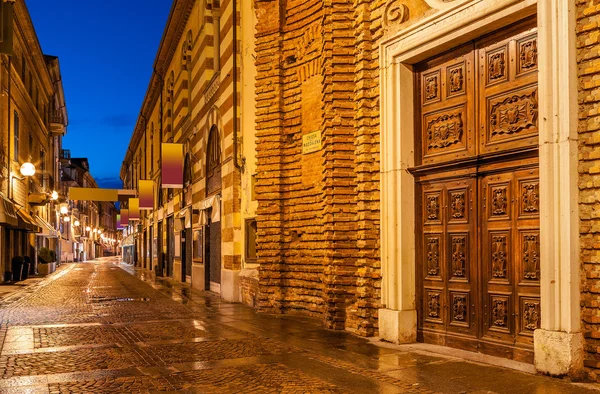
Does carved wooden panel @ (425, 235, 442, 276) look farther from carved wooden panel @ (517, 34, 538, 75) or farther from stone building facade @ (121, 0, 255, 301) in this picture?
Result: stone building facade @ (121, 0, 255, 301)

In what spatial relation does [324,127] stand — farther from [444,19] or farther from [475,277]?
[475,277]

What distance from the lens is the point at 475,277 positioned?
8.23 metres

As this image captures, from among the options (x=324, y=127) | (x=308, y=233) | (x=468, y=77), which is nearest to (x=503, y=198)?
(x=468, y=77)

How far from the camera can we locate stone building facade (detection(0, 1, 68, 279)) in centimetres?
2538

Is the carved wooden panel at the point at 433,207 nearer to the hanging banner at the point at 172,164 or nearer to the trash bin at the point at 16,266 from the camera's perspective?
the hanging banner at the point at 172,164

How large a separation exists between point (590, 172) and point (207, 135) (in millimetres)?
14774

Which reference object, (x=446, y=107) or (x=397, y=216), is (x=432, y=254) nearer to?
(x=397, y=216)

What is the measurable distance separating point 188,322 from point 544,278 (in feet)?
24.1

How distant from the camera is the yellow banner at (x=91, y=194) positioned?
39812 mm

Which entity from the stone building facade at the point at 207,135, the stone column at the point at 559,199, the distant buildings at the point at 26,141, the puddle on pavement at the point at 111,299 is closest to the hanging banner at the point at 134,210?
the distant buildings at the point at 26,141

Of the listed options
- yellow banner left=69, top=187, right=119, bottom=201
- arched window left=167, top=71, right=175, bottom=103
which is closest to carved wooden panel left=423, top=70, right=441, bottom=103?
arched window left=167, top=71, right=175, bottom=103

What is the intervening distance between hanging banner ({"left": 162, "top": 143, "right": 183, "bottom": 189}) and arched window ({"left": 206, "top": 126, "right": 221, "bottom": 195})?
3026 mm

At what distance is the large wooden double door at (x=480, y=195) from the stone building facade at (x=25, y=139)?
49.7ft

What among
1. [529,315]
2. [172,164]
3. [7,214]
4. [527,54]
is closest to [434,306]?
[529,315]
